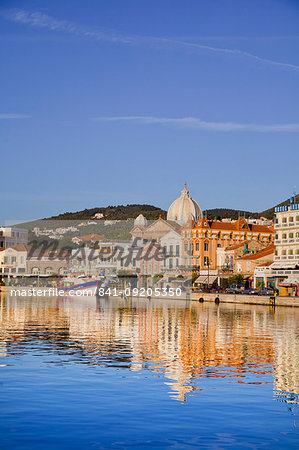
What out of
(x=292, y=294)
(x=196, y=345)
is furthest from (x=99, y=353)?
(x=292, y=294)

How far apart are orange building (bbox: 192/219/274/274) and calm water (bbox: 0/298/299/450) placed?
11101cm

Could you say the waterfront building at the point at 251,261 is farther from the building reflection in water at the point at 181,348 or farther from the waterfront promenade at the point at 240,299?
the building reflection in water at the point at 181,348

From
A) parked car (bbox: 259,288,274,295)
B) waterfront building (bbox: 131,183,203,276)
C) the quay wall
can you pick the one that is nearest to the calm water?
the quay wall

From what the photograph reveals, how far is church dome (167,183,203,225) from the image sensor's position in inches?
7387

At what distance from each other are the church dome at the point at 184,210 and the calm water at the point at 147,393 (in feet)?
495

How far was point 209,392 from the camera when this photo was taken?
20906 millimetres

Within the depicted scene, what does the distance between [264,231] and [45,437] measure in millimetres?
142270

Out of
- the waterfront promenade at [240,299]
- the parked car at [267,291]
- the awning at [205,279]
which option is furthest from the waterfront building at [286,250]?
the awning at [205,279]

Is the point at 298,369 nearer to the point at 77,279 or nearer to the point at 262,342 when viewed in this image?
the point at 262,342

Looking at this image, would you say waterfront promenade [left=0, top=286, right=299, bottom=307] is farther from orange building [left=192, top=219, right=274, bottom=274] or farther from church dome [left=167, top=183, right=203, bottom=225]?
church dome [left=167, top=183, right=203, bottom=225]

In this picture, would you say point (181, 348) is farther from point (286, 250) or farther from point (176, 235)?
point (176, 235)

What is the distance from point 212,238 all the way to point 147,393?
129m

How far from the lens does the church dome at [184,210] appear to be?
187625mm

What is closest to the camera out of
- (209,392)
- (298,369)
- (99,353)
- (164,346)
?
(209,392)
